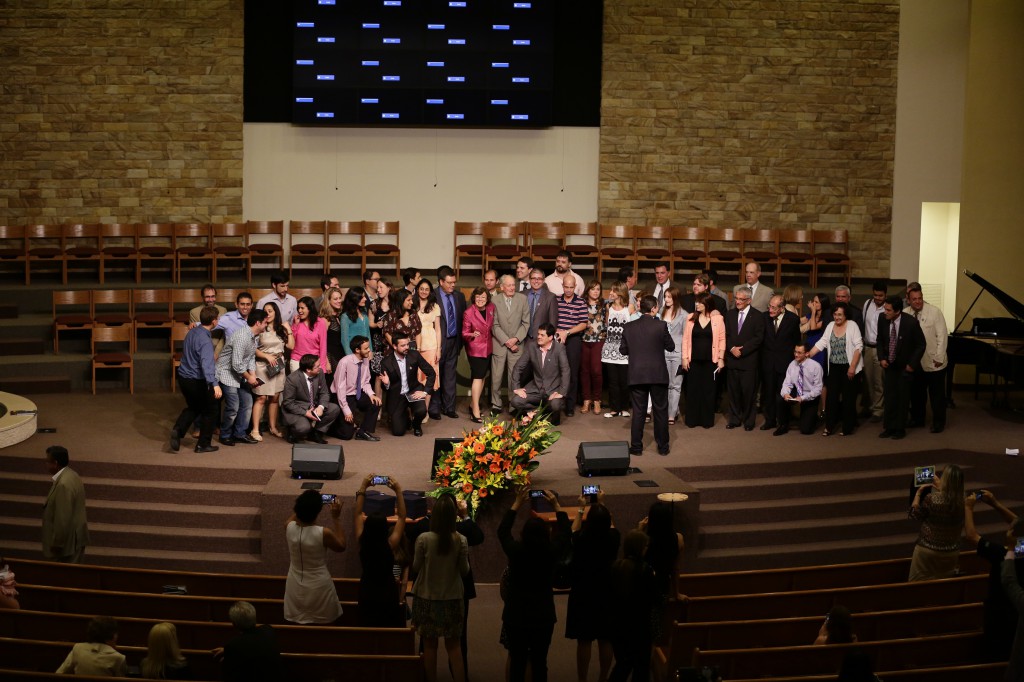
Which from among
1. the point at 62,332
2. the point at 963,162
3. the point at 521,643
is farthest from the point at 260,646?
the point at 963,162

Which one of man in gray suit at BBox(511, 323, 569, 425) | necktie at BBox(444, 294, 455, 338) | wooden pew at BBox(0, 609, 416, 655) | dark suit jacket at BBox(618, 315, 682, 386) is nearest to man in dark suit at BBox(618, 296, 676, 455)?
dark suit jacket at BBox(618, 315, 682, 386)

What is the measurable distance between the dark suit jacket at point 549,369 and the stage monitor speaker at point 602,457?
1.74m

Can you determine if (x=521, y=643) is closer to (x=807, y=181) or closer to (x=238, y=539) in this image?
(x=238, y=539)

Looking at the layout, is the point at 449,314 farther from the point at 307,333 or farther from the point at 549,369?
the point at 307,333

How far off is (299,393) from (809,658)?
557cm

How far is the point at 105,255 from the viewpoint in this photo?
1422 centimetres

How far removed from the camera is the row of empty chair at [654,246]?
48.3 feet

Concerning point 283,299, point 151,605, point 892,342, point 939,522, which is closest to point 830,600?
point 939,522

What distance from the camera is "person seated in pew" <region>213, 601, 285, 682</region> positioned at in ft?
16.3

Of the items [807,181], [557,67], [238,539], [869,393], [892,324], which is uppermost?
[557,67]

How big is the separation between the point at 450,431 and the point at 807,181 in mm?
7468

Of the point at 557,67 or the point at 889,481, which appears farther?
the point at 557,67

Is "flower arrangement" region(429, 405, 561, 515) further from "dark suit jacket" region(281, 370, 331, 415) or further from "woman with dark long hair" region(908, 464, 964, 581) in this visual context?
"woman with dark long hair" region(908, 464, 964, 581)

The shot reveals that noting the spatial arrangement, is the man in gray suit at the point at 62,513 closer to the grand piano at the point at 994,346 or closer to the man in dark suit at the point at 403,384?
the man in dark suit at the point at 403,384
